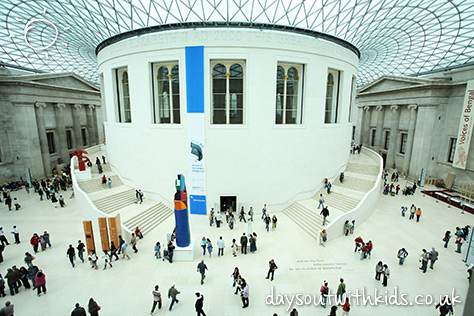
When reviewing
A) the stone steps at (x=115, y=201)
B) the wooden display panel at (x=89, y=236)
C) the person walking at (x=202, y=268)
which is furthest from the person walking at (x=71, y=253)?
the person walking at (x=202, y=268)

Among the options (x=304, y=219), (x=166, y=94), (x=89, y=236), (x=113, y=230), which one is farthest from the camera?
(x=166, y=94)

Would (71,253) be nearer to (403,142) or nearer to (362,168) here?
(362,168)

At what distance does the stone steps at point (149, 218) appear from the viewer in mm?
16391

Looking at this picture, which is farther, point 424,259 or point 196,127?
point 196,127

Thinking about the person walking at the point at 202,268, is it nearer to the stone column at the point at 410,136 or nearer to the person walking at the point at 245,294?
the person walking at the point at 245,294

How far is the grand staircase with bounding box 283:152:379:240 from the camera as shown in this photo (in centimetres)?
1710

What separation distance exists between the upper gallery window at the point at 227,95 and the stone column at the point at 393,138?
25.8 metres

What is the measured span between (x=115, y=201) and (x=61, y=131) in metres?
21.2

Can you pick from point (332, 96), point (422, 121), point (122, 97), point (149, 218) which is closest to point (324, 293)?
point (149, 218)

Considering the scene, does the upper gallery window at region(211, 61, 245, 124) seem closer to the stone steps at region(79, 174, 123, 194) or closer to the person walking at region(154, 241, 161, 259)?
the person walking at region(154, 241, 161, 259)

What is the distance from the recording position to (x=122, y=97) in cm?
2214

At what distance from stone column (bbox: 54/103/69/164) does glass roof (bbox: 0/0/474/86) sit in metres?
7.53

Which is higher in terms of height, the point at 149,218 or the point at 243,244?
the point at 243,244

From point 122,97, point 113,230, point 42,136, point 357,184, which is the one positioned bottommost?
point 113,230
